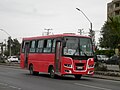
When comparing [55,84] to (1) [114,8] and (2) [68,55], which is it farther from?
(1) [114,8]

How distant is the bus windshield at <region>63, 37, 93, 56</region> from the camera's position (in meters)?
23.3

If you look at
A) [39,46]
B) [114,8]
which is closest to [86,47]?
[39,46]

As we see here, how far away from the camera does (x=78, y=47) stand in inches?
921

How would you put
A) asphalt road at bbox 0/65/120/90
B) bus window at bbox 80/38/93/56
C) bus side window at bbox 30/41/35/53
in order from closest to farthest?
1. asphalt road at bbox 0/65/120/90
2. bus window at bbox 80/38/93/56
3. bus side window at bbox 30/41/35/53

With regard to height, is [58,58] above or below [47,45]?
below

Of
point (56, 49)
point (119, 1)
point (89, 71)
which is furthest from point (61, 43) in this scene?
point (119, 1)

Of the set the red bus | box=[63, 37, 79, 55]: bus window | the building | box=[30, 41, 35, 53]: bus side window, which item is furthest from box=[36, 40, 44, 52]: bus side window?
the building

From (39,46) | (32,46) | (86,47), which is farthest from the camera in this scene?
(32,46)

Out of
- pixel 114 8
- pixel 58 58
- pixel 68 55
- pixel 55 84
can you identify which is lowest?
pixel 55 84

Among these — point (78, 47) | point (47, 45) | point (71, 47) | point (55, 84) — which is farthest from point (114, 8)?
point (55, 84)

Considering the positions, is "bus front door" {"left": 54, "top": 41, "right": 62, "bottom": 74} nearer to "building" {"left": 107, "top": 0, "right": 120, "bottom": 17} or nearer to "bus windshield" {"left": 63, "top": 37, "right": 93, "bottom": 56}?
"bus windshield" {"left": 63, "top": 37, "right": 93, "bottom": 56}

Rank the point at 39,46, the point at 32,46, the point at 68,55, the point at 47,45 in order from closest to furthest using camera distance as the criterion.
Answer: the point at 68,55 < the point at 47,45 < the point at 39,46 < the point at 32,46

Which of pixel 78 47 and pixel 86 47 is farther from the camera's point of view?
pixel 86 47

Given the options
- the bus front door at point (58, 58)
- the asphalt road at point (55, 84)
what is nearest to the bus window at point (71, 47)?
the bus front door at point (58, 58)
